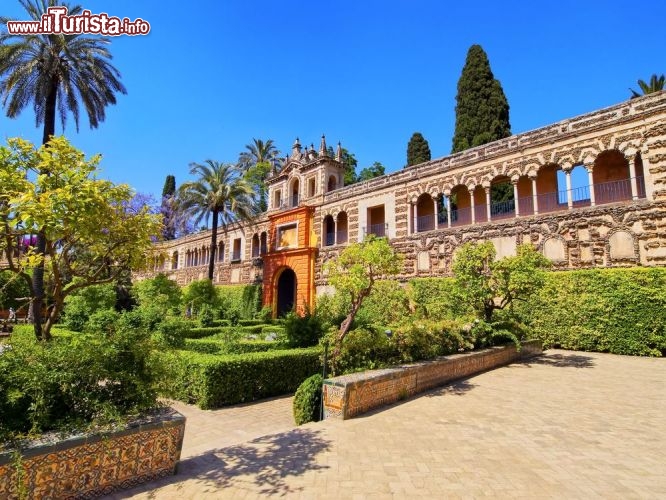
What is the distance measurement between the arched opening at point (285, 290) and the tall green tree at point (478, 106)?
53.9ft

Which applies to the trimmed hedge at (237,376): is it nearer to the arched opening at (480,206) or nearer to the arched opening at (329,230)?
the arched opening at (480,206)

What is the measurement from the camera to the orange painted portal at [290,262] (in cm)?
2811

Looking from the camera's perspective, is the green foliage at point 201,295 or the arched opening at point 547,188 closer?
the arched opening at point 547,188

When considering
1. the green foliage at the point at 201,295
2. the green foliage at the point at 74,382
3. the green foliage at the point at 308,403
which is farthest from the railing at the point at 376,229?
the green foliage at the point at 74,382

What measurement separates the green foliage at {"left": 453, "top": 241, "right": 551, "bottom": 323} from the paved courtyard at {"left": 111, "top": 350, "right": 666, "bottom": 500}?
12.3 ft

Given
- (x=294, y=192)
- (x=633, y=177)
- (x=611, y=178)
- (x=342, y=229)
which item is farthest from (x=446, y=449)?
(x=294, y=192)

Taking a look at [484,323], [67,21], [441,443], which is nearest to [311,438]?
[441,443]

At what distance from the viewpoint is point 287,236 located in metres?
30.7

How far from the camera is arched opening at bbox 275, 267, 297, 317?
31.1 meters

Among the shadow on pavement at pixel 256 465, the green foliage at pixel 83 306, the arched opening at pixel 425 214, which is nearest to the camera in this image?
the shadow on pavement at pixel 256 465

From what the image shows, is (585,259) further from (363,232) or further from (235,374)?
(235,374)

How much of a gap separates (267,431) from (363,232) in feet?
61.7

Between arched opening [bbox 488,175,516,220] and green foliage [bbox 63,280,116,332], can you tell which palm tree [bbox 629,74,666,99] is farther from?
green foliage [bbox 63,280,116,332]

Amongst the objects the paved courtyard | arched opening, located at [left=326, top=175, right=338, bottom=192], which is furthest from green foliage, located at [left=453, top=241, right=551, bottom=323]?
arched opening, located at [left=326, top=175, right=338, bottom=192]
